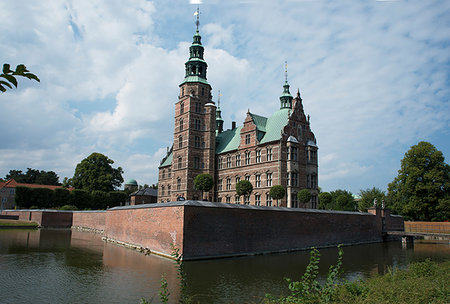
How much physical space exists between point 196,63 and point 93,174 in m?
30.1

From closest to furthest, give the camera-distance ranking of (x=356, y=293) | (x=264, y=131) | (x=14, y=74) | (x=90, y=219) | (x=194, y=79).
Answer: (x=14, y=74) < (x=356, y=293) < (x=264, y=131) < (x=90, y=219) < (x=194, y=79)

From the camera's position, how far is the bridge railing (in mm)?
39250

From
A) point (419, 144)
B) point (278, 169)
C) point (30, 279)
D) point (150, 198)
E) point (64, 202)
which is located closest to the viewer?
point (30, 279)

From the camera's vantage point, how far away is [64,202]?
5944 cm

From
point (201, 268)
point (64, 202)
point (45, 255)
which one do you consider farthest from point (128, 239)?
point (64, 202)

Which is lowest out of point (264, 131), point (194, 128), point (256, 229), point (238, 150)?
point (256, 229)

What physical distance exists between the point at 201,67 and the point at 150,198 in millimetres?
31712

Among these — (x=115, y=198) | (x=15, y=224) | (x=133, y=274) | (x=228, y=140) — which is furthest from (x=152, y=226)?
(x=115, y=198)

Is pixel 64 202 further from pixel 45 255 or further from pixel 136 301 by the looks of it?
pixel 136 301

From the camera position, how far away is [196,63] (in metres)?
50.2

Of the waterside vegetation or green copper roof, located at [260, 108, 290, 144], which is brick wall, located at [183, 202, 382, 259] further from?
the waterside vegetation

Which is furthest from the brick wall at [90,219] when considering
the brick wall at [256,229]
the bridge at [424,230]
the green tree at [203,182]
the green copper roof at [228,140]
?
the bridge at [424,230]

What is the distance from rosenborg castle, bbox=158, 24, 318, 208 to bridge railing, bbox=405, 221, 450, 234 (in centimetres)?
1355

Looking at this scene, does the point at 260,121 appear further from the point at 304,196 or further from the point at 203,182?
the point at 304,196
